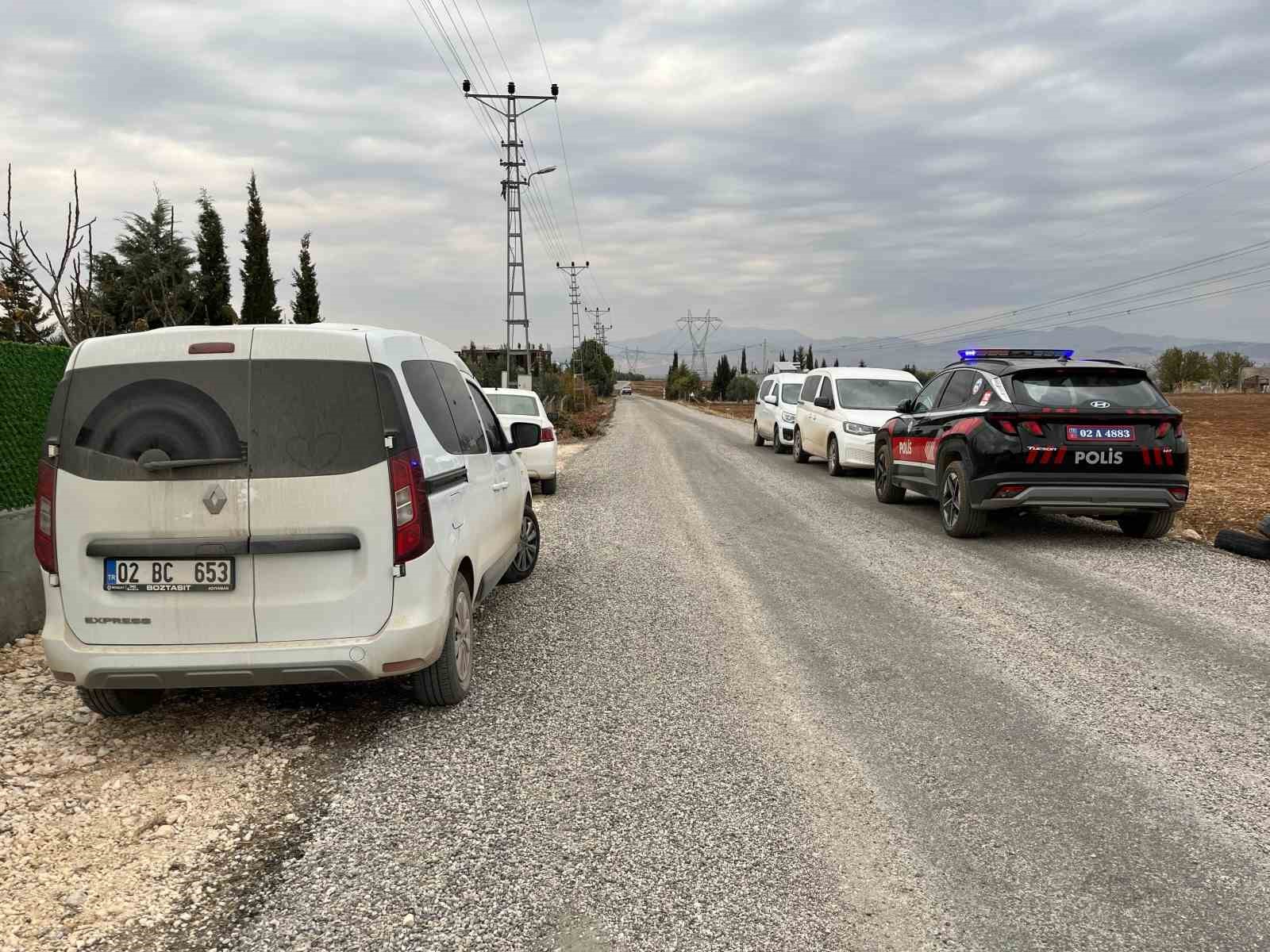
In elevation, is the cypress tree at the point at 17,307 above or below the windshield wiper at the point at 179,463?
above

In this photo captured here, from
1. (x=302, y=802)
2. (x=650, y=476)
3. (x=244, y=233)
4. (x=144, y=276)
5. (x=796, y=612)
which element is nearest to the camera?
(x=302, y=802)

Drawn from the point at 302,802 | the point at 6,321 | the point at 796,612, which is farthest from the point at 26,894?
the point at 6,321

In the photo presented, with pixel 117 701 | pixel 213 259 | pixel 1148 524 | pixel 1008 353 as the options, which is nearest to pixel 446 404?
pixel 117 701

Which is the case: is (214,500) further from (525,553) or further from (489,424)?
(525,553)

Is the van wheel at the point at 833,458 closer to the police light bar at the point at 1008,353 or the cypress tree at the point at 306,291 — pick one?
the police light bar at the point at 1008,353

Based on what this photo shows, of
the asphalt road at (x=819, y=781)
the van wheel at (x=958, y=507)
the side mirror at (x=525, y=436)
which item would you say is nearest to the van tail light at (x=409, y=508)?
the asphalt road at (x=819, y=781)

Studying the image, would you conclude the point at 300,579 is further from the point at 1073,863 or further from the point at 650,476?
the point at 650,476

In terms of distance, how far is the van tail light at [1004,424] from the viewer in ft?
27.1

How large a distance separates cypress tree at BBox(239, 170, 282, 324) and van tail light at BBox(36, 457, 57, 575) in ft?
116

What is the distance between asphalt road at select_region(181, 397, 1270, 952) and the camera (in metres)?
2.68

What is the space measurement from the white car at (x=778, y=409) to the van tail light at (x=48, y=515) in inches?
657

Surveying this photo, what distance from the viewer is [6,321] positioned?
947 cm

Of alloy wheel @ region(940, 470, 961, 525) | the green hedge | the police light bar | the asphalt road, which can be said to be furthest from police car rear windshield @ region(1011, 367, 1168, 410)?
the green hedge

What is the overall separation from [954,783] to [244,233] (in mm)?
39922
